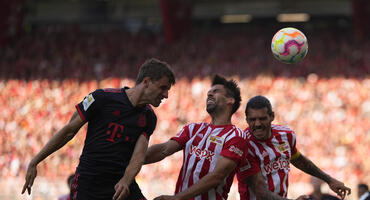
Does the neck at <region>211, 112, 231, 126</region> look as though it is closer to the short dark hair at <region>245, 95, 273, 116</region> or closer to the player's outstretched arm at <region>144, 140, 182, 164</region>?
the short dark hair at <region>245, 95, 273, 116</region>

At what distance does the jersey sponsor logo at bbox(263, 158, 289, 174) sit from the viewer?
4590mm

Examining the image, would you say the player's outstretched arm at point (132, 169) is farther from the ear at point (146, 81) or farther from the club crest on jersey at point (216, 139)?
the club crest on jersey at point (216, 139)

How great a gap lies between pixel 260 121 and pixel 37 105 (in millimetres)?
13654

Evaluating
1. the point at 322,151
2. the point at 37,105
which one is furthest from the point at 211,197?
the point at 37,105

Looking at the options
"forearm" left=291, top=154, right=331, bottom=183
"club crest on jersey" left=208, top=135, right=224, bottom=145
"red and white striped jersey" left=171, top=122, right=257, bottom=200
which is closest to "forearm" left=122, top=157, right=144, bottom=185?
"red and white striped jersey" left=171, top=122, right=257, bottom=200

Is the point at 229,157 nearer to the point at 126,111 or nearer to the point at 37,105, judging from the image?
the point at 126,111

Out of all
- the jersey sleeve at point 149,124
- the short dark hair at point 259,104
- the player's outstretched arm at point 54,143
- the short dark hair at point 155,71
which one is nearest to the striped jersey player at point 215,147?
the short dark hair at point 259,104

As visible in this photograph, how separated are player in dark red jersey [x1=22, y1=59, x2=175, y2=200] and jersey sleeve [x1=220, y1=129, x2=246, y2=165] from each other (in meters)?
0.64

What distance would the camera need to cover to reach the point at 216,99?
4.39 metres

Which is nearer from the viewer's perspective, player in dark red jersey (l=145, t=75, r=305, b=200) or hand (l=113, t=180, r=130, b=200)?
hand (l=113, t=180, r=130, b=200)

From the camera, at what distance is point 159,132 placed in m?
15.4

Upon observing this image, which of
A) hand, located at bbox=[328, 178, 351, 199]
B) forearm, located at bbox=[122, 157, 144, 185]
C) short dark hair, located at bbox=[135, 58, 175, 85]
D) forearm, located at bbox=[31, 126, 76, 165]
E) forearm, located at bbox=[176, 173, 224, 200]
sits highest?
short dark hair, located at bbox=[135, 58, 175, 85]

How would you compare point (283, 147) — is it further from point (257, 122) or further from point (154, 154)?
point (154, 154)

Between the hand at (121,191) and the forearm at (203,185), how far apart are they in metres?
0.40
